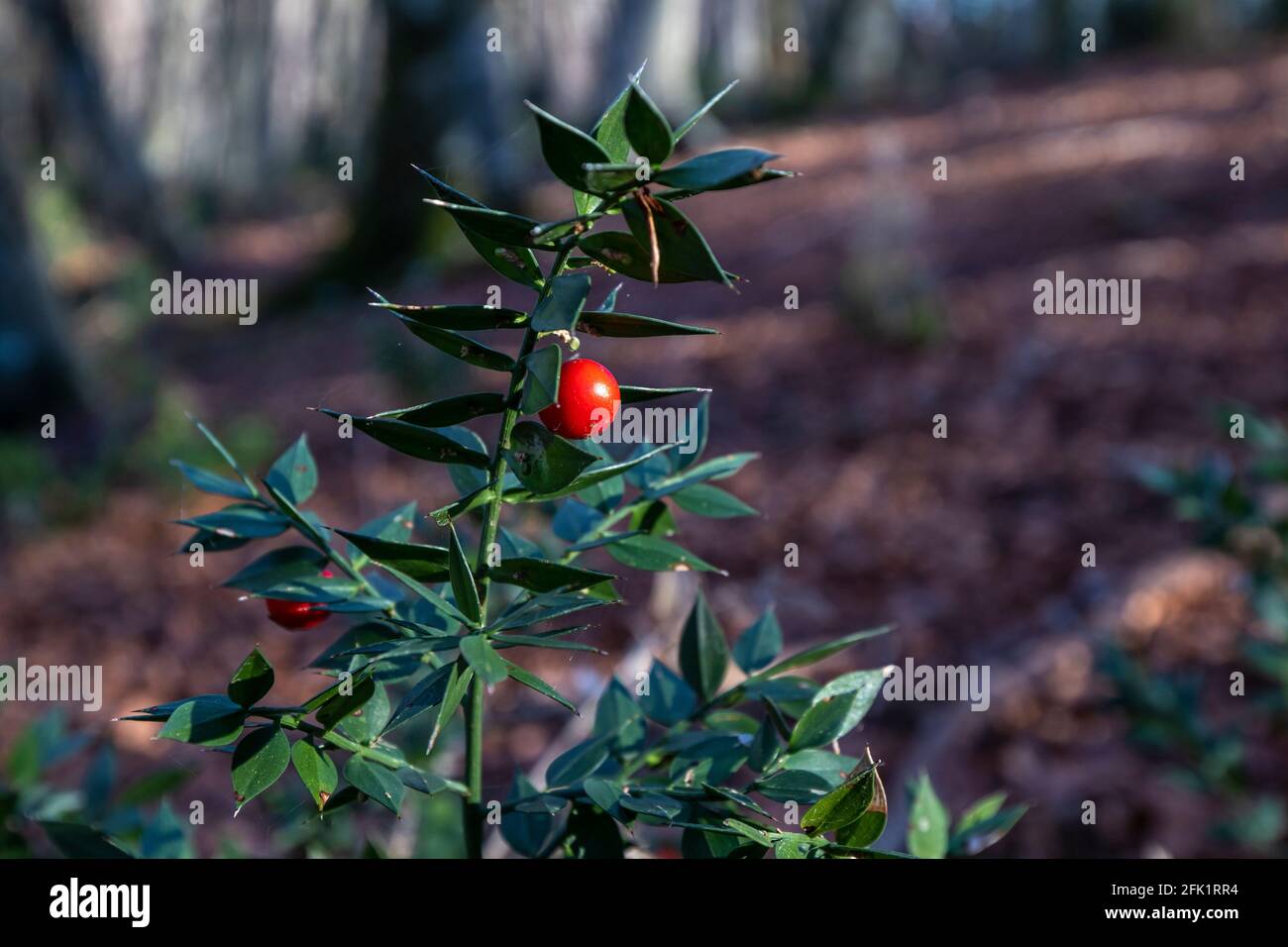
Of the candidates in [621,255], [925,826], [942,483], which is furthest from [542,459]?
[942,483]

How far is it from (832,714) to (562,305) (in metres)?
0.44

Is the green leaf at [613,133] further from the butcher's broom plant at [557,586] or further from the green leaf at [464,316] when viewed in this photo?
the green leaf at [464,316]

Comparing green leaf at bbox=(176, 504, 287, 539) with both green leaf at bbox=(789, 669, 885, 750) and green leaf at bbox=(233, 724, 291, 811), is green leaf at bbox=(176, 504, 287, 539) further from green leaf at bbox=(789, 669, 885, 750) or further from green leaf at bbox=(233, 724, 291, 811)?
A: green leaf at bbox=(789, 669, 885, 750)

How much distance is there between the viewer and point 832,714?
960 mm

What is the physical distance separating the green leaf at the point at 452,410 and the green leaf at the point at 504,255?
0.09 meters

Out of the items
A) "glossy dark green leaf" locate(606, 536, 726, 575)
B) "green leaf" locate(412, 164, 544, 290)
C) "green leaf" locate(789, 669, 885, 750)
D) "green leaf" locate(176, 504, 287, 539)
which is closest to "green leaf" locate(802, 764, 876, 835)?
"green leaf" locate(789, 669, 885, 750)

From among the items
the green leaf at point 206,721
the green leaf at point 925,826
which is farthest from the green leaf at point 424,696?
the green leaf at point 925,826

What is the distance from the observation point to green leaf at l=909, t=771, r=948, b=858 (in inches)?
43.9

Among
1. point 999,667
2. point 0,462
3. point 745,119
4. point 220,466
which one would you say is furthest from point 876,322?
point 745,119

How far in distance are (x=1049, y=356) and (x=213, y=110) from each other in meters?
23.7

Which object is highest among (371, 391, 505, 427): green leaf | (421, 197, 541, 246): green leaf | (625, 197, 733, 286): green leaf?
(421, 197, 541, 246): green leaf

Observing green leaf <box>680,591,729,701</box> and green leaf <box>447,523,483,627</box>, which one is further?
green leaf <box>680,591,729,701</box>

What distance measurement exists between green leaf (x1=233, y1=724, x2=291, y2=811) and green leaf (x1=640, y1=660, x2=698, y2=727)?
40 centimetres

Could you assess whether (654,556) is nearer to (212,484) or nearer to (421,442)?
(421,442)
